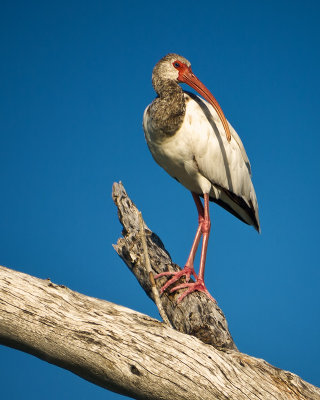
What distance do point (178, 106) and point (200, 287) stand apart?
1.87m

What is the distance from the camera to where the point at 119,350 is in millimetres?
3520

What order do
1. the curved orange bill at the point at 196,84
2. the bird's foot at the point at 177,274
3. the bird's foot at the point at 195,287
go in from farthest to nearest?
1. the curved orange bill at the point at 196,84
2. the bird's foot at the point at 177,274
3. the bird's foot at the point at 195,287

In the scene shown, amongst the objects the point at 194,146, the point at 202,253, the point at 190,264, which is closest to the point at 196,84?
the point at 194,146

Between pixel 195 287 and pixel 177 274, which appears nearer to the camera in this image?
pixel 195 287

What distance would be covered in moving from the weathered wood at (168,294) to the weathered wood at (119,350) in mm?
498

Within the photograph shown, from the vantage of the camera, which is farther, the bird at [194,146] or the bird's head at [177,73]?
the bird's head at [177,73]

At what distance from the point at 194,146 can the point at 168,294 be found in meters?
1.54

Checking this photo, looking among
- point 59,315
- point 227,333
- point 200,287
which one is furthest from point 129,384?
point 200,287

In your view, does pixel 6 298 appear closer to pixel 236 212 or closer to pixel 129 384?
pixel 129 384

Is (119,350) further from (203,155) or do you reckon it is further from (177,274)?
(203,155)

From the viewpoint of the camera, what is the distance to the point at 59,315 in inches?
142

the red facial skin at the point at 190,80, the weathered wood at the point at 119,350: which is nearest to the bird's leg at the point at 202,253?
the red facial skin at the point at 190,80

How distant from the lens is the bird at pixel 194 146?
5410mm

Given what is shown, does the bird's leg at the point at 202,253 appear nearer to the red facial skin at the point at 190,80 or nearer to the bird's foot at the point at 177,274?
the bird's foot at the point at 177,274
